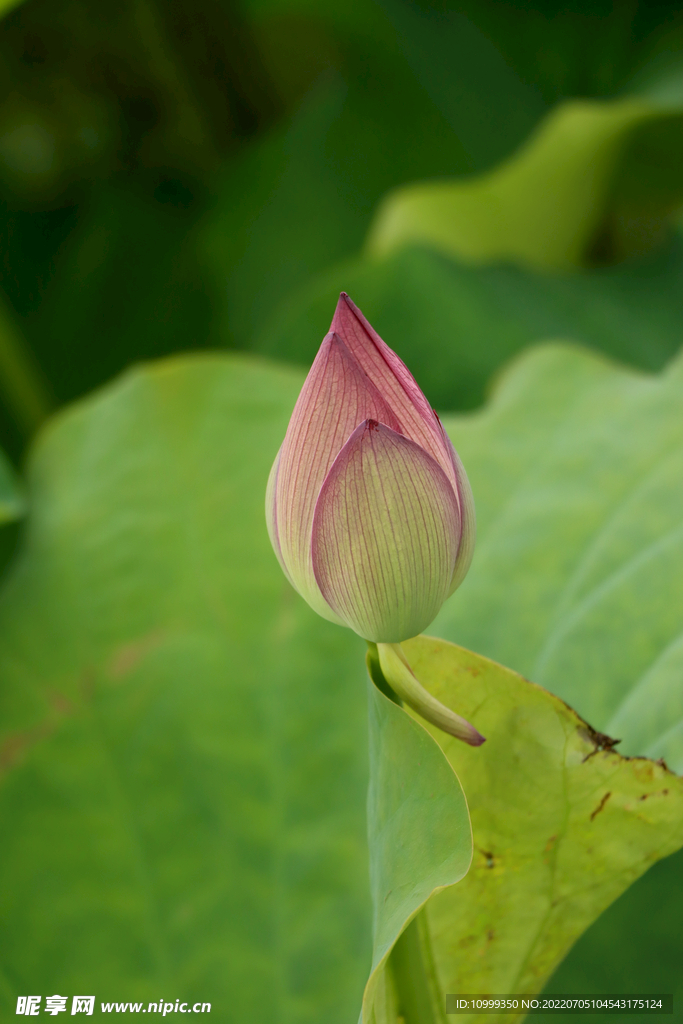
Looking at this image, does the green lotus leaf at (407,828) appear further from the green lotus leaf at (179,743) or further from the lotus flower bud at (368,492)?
the green lotus leaf at (179,743)

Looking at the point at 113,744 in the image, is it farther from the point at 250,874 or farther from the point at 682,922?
the point at 682,922

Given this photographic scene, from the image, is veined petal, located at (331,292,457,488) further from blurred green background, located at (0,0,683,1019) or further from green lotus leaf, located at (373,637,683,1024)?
blurred green background, located at (0,0,683,1019)

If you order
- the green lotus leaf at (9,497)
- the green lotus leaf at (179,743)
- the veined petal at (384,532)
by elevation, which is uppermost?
the veined petal at (384,532)

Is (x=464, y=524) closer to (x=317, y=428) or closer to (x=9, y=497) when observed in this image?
(x=317, y=428)

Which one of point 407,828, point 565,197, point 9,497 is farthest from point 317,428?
point 565,197

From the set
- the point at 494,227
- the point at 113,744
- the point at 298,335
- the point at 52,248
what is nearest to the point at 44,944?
the point at 113,744

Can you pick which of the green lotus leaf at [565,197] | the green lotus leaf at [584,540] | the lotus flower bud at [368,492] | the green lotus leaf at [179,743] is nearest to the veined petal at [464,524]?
the lotus flower bud at [368,492]

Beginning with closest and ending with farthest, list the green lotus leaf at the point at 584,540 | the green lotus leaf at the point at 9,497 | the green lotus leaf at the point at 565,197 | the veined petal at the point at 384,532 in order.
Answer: the veined petal at the point at 384,532 < the green lotus leaf at the point at 584,540 < the green lotus leaf at the point at 9,497 < the green lotus leaf at the point at 565,197
